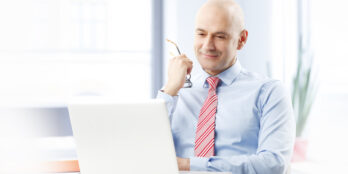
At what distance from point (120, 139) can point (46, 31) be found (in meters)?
2.19

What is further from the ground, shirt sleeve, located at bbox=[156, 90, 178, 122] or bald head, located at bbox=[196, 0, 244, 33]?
bald head, located at bbox=[196, 0, 244, 33]

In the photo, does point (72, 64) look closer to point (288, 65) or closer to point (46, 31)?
point (46, 31)

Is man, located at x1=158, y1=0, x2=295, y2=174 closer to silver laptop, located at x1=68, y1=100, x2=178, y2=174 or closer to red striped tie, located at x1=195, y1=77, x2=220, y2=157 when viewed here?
red striped tie, located at x1=195, y1=77, x2=220, y2=157

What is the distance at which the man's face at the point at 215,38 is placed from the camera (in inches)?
66.0

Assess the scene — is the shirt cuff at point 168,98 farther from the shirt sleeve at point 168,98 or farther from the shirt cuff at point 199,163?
the shirt cuff at point 199,163

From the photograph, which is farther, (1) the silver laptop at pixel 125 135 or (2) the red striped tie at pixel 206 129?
(2) the red striped tie at pixel 206 129

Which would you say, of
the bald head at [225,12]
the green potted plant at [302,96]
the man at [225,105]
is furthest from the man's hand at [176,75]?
the green potted plant at [302,96]

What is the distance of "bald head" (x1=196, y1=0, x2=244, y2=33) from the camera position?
1.68 meters

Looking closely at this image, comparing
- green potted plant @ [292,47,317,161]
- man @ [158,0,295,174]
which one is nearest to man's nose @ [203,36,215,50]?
man @ [158,0,295,174]

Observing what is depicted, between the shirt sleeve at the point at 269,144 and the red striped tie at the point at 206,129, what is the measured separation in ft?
0.53

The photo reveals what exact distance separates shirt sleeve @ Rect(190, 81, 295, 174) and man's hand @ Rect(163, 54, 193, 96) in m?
0.30

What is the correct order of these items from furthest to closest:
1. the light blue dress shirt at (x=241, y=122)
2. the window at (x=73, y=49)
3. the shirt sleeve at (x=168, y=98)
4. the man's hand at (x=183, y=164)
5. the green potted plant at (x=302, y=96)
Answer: the window at (x=73, y=49)
the green potted plant at (x=302, y=96)
the shirt sleeve at (x=168, y=98)
the light blue dress shirt at (x=241, y=122)
the man's hand at (x=183, y=164)

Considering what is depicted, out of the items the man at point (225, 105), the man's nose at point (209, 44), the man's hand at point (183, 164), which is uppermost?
the man's nose at point (209, 44)

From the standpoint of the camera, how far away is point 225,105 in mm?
1669
